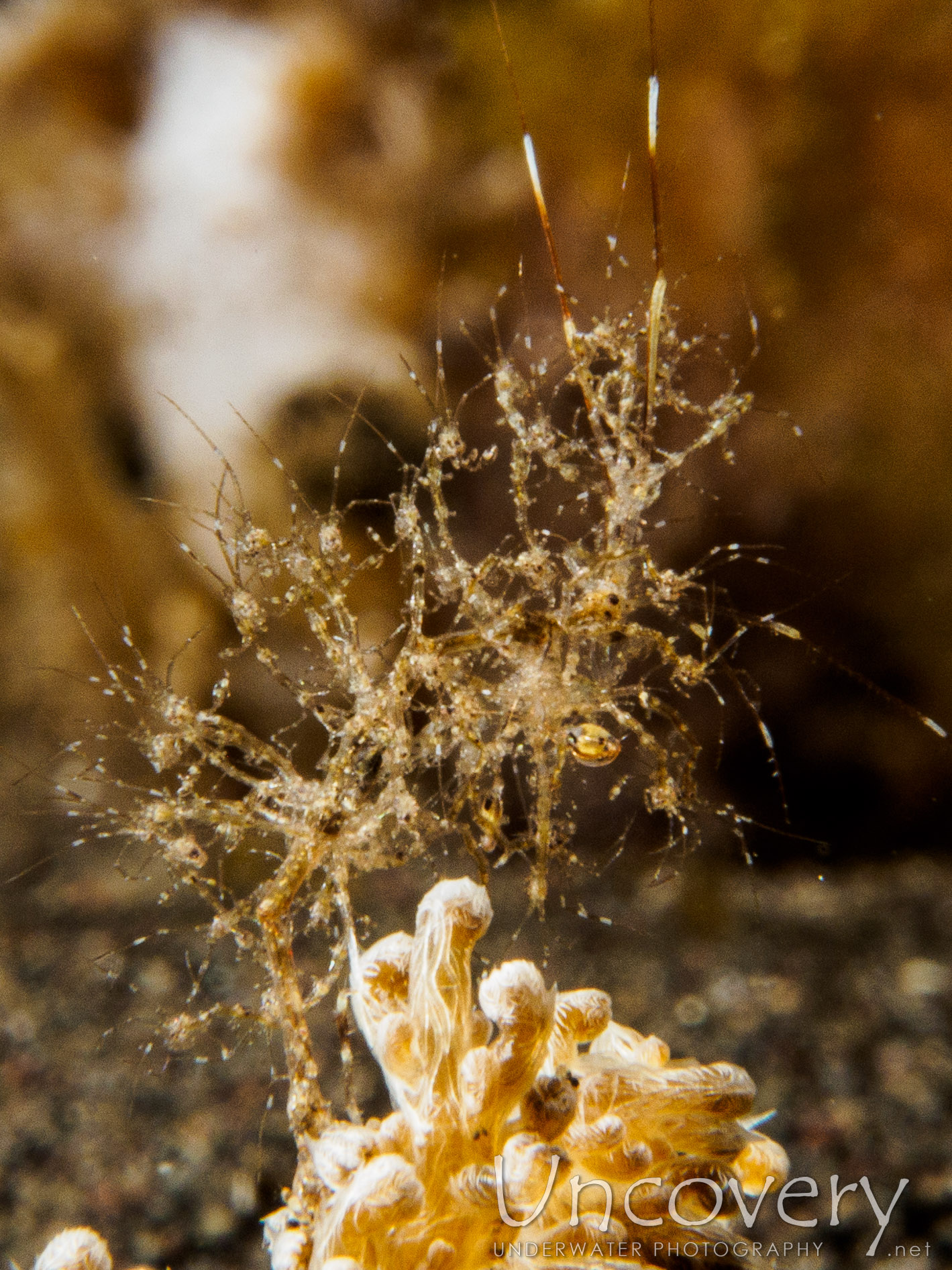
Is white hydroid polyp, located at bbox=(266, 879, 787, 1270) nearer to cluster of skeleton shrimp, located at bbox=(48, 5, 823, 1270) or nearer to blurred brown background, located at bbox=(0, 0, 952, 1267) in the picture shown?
cluster of skeleton shrimp, located at bbox=(48, 5, 823, 1270)

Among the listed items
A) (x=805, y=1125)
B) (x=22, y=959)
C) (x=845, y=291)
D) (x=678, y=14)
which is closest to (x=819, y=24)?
(x=678, y=14)

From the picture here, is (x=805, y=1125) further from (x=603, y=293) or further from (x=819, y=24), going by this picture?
(x=819, y=24)

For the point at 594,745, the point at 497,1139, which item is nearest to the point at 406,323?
the point at 594,745

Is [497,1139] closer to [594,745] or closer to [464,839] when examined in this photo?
[464,839]

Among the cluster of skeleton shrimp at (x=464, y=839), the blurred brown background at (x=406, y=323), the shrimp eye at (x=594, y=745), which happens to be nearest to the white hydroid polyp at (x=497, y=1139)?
the cluster of skeleton shrimp at (x=464, y=839)

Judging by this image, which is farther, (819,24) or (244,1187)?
(819,24)

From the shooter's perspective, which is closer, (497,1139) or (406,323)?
(497,1139)
